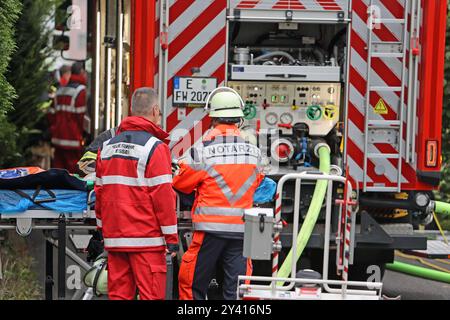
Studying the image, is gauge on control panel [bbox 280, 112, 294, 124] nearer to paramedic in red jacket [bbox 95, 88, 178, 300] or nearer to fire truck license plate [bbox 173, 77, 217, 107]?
fire truck license plate [bbox 173, 77, 217, 107]

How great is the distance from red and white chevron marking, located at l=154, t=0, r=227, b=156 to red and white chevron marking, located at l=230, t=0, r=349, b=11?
15 cm

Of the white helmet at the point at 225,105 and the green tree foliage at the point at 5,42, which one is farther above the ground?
the green tree foliage at the point at 5,42

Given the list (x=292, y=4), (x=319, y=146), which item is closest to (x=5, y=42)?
(x=292, y=4)

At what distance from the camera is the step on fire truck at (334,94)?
851cm

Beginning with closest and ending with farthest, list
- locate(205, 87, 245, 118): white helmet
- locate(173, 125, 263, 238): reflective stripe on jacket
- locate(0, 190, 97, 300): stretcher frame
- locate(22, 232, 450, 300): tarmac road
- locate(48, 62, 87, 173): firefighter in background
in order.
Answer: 1. locate(173, 125, 263, 238): reflective stripe on jacket
2. locate(205, 87, 245, 118): white helmet
3. locate(0, 190, 97, 300): stretcher frame
4. locate(22, 232, 450, 300): tarmac road
5. locate(48, 62, 87, 173): firefighter in background

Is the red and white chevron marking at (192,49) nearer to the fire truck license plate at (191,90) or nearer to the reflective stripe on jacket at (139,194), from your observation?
the fire truck license plate at (191,90)

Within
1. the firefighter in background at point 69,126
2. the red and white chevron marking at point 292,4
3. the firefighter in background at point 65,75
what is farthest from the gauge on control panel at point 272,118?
the firefighter in background at point 65,75

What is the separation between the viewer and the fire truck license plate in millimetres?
8594

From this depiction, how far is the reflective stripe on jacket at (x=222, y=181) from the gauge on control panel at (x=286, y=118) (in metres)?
1.87

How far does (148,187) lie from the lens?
6.68 m

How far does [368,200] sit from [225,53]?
5.27ft

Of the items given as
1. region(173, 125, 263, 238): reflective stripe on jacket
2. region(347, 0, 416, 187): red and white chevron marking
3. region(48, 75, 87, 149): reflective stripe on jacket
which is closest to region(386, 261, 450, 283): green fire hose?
region(347, 0, 416, 187): red and white chevron marking

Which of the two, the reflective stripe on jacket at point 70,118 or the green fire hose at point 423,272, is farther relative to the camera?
the reflective stripe on jacket at point 70,118
